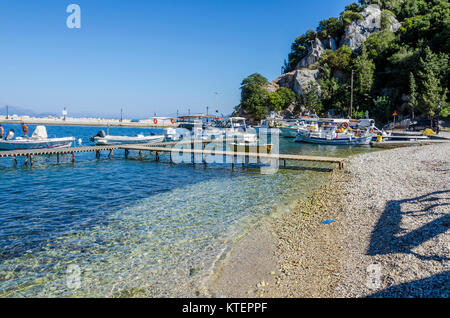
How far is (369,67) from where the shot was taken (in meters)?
75.0

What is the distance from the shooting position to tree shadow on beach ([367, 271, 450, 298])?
5.03 meters

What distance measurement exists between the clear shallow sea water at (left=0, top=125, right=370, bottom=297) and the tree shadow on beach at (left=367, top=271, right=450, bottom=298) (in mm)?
4061

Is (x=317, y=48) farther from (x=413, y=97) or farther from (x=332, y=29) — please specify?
(x=413, y=97)

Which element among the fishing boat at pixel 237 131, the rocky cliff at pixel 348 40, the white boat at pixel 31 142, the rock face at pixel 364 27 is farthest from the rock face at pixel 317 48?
the white boat at pixel 31 142

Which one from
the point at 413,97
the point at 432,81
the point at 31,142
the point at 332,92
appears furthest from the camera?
the point at 332,92

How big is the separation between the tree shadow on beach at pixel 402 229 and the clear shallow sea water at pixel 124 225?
4.11m

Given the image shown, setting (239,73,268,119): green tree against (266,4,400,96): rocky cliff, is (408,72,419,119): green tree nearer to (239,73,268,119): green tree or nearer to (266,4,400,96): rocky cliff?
(266,4,400,96): rocky cliff

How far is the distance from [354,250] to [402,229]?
5.25 feet

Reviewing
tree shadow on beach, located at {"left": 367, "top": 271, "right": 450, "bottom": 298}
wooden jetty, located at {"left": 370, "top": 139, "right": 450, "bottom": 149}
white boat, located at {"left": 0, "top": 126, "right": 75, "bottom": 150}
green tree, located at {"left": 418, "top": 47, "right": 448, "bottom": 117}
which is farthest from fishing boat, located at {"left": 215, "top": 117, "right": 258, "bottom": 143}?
green tree, located at {"left": 418, "top": 47, "right": 448, "bottom": 117}

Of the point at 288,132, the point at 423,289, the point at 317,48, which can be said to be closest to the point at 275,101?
the point at 317,48

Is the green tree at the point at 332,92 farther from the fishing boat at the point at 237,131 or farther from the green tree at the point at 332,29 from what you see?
the fishing boat at the point at 237,131

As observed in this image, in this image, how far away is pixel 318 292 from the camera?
596 cm
